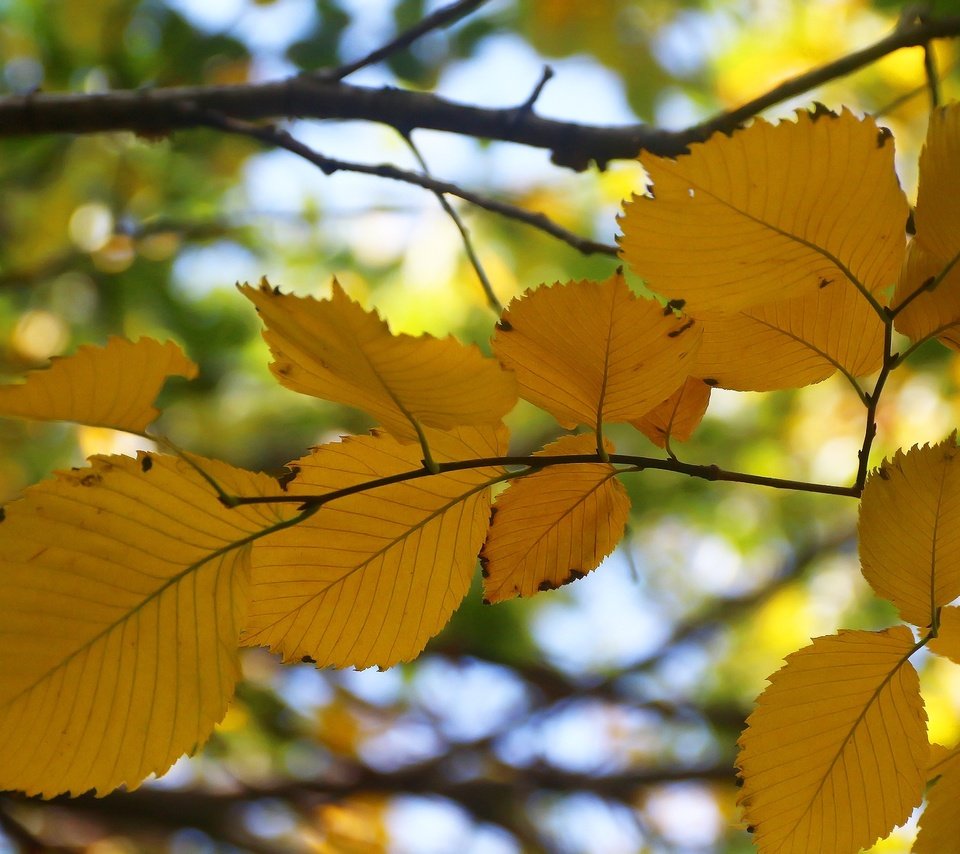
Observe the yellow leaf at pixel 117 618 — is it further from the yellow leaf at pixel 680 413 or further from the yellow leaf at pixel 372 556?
the yellow leaf at pixel 680 413

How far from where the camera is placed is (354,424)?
5.39 ft

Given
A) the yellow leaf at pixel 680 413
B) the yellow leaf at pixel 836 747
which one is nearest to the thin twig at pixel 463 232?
the yellow leaf at pixel 680 413

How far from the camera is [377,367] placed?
294 mm

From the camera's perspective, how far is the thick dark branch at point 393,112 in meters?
0.55

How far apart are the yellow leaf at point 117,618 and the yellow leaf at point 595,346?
11 centimetres

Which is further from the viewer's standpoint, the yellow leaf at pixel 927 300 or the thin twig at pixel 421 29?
the thin twig at pixel 421 29

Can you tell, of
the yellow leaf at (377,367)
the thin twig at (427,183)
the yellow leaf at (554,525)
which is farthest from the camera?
the thin twig at (427,183)

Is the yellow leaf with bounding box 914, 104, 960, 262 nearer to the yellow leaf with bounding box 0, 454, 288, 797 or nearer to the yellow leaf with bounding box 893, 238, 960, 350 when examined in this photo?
the yellow leaf with bounding box 893, 238, 960, 350

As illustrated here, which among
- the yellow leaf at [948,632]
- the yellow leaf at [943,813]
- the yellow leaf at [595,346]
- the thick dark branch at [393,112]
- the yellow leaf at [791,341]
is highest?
the thick dark branch at [393,112]

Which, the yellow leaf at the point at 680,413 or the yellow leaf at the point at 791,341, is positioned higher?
the yellow leaf at the point at 791,341

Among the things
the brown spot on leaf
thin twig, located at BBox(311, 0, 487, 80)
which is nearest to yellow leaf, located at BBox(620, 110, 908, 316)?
the brown spot on leaf

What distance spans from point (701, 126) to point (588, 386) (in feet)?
0.96

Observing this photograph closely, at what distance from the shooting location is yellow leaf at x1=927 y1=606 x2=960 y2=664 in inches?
15.5

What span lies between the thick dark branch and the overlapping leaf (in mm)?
168
